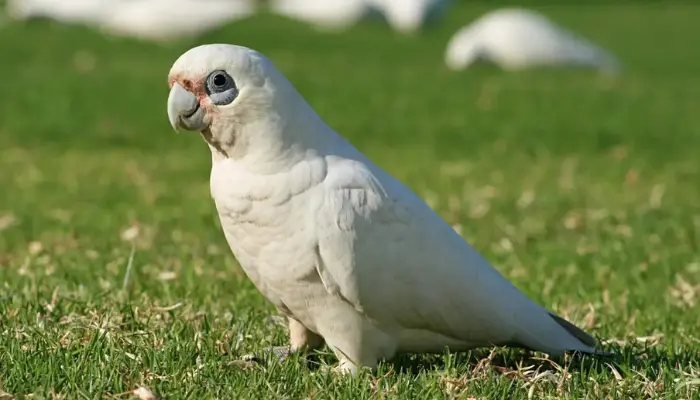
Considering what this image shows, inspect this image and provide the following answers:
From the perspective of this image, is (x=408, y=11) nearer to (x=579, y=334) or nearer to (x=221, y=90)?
(x=579, y=334)

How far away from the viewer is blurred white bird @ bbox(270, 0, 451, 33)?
19094 mm

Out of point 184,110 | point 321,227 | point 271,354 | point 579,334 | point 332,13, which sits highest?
point 332,13

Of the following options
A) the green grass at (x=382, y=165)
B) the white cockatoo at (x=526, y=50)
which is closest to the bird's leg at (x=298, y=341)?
the green grass at (x=382, y=165)

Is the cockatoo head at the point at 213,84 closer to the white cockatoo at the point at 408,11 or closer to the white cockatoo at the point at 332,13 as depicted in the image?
the white cockatoo at the point at 332,13

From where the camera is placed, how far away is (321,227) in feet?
10.4

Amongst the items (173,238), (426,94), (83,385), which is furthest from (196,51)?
(426,94)

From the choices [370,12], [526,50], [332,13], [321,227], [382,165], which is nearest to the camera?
[321,227]

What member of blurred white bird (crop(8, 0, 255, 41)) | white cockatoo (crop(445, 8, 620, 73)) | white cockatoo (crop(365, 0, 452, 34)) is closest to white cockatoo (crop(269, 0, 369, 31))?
white cockatoo (crop(365, 0, 452, 34))

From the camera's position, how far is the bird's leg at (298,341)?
3.61 meters

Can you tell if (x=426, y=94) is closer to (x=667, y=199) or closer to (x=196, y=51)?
(x=667, y=199)

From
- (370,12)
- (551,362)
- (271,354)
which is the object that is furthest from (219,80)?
(370,12)

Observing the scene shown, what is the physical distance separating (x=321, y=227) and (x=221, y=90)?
494 millimetres

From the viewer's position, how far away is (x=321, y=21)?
19344 millimetres

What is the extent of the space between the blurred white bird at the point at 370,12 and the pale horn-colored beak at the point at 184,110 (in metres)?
15.7
